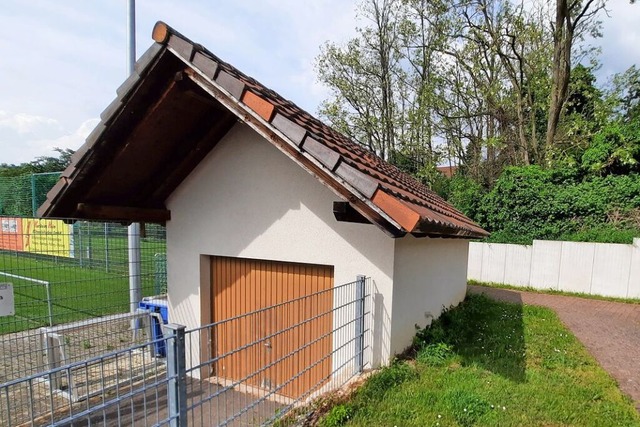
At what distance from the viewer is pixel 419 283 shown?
5.48 m

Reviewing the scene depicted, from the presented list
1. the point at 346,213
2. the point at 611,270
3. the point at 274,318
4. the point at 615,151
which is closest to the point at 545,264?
the point at 611,270

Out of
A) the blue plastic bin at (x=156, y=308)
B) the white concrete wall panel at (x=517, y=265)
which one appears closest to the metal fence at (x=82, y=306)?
the blue plastic bin at (x=156, y=308)

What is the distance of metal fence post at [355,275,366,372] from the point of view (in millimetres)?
4270

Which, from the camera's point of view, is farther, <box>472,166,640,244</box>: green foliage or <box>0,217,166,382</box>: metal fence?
<box>472,166,640,244</box>: green foliage

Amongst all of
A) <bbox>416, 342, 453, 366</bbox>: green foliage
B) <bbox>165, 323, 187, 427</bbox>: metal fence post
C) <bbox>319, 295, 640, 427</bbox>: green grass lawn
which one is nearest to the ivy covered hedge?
<bbox>319, 295, 640, 427</bbox>: green grass lawn

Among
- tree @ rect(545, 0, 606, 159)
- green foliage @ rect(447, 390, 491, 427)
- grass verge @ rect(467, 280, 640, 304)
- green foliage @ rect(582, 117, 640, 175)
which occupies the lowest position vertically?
grass verge @ rect(467, 280, 640, 304)

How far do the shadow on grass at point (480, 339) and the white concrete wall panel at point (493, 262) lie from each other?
287 inches

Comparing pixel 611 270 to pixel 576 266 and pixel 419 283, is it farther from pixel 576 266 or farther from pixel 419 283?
pixel 419 283

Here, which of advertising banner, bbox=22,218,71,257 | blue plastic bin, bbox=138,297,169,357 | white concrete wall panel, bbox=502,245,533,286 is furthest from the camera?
white concrete wall panel, bbox=502,245,533,286

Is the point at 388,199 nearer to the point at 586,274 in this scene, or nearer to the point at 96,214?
the point at 96,214

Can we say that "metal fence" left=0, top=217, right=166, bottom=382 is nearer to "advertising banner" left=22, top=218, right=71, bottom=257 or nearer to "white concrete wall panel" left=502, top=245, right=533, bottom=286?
"advertising banner" left=22, top=218, right=71, bottom=257

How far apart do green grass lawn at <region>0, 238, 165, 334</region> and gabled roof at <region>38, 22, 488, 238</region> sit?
235cm

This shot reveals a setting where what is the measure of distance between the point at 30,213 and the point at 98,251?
12.8 m

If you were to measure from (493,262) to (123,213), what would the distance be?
1472cm
